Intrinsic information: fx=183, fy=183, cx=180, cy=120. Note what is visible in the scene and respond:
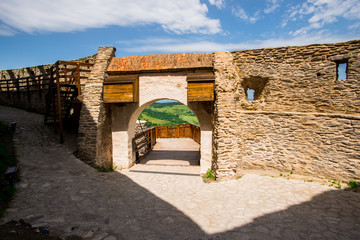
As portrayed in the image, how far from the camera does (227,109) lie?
674cm

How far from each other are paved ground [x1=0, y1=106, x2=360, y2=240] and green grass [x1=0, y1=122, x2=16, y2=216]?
179 millimetres

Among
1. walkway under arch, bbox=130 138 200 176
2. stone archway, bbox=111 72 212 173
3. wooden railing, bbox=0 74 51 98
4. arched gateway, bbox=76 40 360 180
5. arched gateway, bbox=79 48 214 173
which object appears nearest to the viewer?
arched gateway, bbox=76 40 360 180

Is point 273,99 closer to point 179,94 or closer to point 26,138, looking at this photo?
point 179,94

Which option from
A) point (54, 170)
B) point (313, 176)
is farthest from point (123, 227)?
point (313, 176)

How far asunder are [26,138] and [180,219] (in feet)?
24.7

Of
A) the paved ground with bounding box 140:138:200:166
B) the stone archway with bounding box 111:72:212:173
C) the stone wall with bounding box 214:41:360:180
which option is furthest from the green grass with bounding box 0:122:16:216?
the stone wall with bounding box 214:41:360:180

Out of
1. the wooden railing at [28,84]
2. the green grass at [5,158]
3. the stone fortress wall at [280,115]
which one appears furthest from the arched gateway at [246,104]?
the wooden railing at [28,84]

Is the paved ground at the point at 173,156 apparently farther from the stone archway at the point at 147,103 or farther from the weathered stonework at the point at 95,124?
the weathered stonework at the point at 95,124

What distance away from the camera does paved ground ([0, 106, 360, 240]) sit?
373 cm

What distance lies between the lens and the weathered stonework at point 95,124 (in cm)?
725

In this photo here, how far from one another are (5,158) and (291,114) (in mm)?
9568

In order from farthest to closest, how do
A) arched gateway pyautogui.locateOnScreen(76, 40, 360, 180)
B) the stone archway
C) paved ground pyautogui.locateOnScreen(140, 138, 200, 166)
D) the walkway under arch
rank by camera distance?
1. paved ground pyautogui.locateOnScreen(140, 138, 200, 166)
2. the walkway under arch
3. the stone archway
4. arched gateway pyautogui.locateOnScreen(76, 40, 360, 180)

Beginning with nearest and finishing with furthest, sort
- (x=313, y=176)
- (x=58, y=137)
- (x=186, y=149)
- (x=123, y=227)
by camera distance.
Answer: (x=123, y=227) < (x=313, y=176) < (x=58, y=137) < (x=186, y=149)

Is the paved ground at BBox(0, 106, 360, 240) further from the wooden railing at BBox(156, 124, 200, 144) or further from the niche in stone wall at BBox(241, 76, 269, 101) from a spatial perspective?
the wooden railing at BBox(156, 124, 200, 144)
